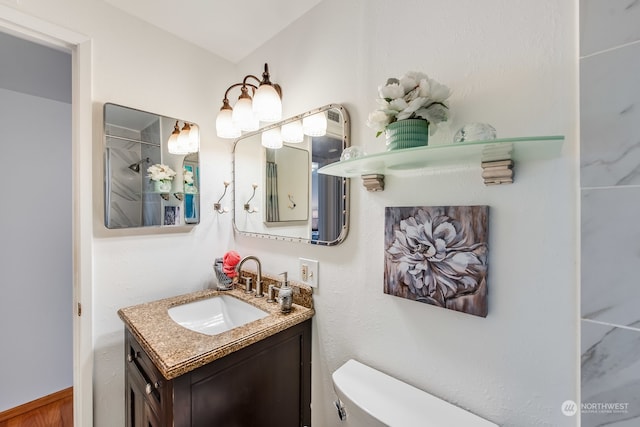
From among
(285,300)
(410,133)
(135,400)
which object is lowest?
(135,400)

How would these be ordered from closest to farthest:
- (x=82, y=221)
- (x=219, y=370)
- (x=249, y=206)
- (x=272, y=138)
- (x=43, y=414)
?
(x=219, y=370)
(x=82, y=221)
(x=272, y=138)
(x=249, y=206)
(x=43, y=414)

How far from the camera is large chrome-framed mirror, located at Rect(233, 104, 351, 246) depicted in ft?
3.55

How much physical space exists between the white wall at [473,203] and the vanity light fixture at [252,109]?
24cm

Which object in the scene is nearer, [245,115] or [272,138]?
[245,115]

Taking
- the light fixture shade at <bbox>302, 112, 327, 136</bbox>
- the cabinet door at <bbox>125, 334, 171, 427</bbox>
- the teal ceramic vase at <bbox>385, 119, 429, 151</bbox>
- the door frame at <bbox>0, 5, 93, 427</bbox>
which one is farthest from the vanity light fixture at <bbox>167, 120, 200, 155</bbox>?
the teal ceramic vase at <bbox>385, 119, 429, 151</bbox>

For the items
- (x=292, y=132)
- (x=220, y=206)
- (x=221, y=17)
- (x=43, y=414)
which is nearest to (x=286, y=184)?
(x=292, y=132)

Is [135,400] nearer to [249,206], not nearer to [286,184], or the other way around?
[249,206]

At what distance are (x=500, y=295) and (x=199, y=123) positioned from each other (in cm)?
159

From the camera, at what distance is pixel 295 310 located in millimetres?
1161

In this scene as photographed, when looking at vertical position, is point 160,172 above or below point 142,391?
above

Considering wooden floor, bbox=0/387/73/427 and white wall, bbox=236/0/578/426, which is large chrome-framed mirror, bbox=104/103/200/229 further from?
Answer: wooden floor, bbox=0/387/73/427

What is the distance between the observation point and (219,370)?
2.82 feet

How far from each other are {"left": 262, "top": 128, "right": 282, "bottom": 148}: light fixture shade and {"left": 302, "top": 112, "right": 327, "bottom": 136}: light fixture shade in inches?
7.2

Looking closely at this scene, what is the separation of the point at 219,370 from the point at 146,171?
98 cm
